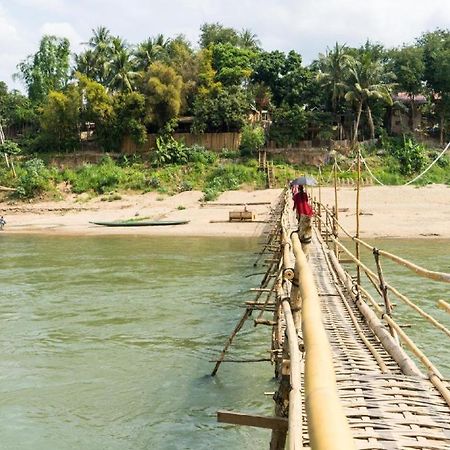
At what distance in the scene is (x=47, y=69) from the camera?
46.3 metres

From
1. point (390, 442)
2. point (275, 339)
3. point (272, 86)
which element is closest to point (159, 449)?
point (275, 339)

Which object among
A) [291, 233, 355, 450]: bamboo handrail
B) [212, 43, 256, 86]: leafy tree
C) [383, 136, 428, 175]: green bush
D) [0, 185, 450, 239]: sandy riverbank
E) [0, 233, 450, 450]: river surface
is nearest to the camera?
[291, 233, 355, 450]: bamboo handrail

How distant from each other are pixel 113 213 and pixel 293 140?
1261 cm

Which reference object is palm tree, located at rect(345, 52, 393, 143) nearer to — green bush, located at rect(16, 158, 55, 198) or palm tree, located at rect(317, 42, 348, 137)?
palm tree, located at rect(317, 42, 348, 137)

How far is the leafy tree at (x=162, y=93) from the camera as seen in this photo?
37.1 m

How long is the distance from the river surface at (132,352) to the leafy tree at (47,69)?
30.1 meters

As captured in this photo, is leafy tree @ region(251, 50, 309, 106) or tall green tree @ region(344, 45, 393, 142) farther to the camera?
leafy tree @ region(251, 50, 309, 106)

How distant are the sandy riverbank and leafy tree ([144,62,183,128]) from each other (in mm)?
7270

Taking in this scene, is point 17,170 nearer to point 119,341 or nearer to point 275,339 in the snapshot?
point 119,341

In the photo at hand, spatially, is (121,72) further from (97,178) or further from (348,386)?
(348,386)

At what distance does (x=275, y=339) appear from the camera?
7.07 m

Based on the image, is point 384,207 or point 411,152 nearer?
point 384,207

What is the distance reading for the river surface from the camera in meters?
6.98

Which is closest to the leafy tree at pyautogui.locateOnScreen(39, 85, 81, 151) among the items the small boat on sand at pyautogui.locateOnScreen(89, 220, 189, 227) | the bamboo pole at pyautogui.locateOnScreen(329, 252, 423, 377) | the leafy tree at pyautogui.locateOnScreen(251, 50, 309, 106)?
the leafy tree at pyautogui.locateOnScreen(251, 50, 309, 106)
